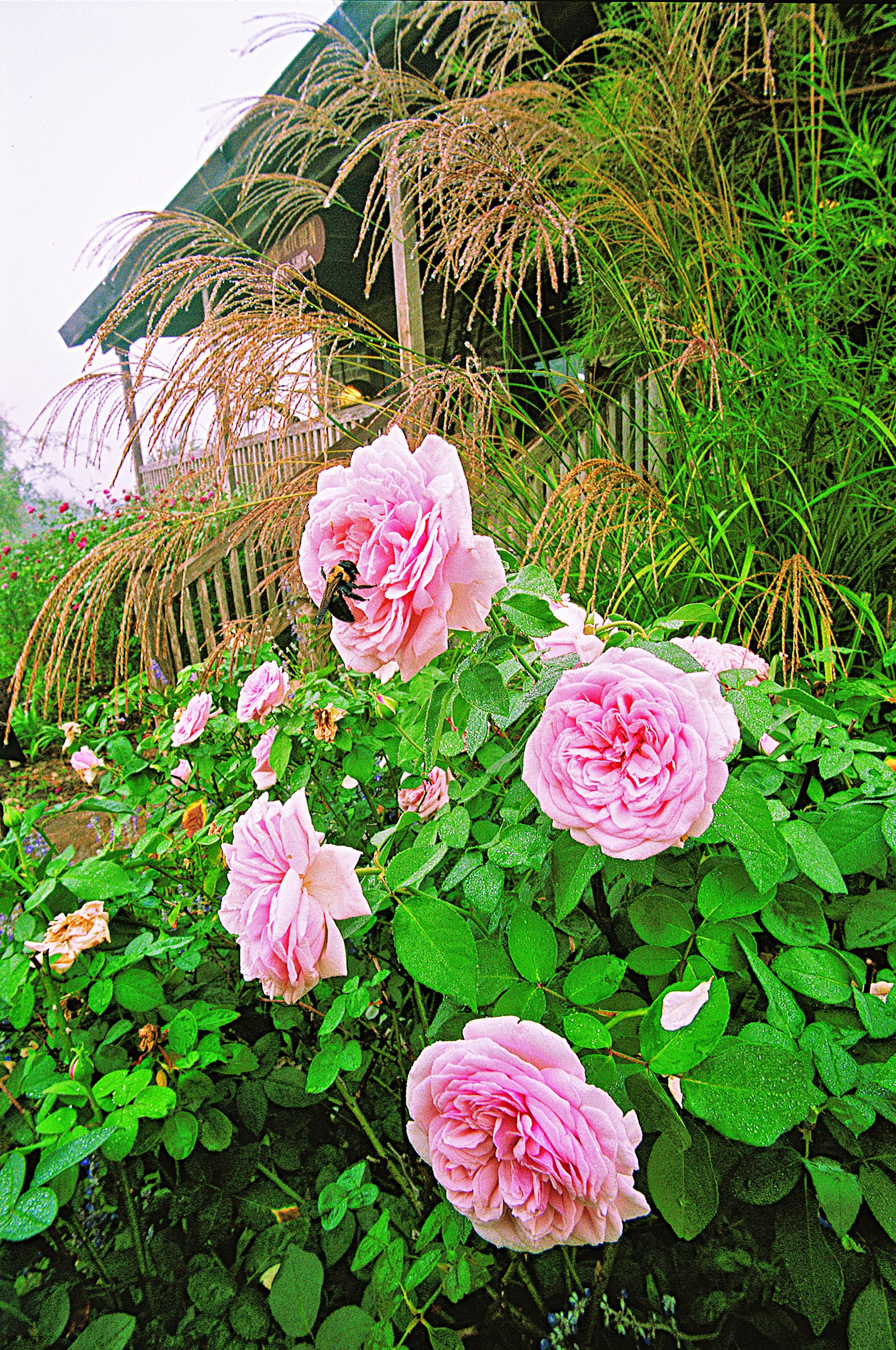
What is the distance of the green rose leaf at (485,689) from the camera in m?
0.44

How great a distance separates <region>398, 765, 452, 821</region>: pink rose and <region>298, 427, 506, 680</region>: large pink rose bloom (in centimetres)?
21

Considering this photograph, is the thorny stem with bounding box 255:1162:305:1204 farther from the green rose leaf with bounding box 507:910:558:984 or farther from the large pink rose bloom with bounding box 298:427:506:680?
the large pink rose bloom with bounding box 298:427:506:680

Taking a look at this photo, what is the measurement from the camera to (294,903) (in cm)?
44

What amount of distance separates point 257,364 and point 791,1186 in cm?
95

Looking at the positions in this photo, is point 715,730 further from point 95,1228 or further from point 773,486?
point 773,486

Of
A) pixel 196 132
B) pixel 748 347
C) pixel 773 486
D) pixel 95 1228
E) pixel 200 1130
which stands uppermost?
pixel 196 132

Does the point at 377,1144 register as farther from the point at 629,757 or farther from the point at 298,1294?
the point at 629,757

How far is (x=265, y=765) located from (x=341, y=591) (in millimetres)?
412

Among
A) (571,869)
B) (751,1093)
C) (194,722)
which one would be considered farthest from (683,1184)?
(194,722)

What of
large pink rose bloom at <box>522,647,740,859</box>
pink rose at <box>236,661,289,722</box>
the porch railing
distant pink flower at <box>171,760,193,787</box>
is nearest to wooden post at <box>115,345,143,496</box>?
the porch railing

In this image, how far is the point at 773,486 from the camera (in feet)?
4.02

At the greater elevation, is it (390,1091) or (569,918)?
(569,918)

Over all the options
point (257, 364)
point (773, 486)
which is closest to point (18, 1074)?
point (257, 364)

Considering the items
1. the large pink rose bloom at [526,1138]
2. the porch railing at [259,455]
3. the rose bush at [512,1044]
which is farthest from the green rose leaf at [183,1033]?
the porch railing at [259,455]
